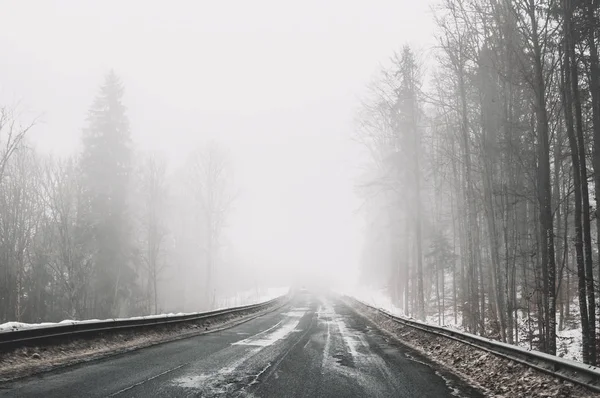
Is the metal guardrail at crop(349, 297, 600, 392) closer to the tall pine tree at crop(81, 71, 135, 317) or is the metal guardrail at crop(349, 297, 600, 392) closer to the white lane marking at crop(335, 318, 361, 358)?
the white lane marking at crop(335, 318, 361, 358)

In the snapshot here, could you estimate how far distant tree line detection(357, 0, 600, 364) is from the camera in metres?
12.3

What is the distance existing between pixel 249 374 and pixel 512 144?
1286cm

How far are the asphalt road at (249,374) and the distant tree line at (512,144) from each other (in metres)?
5.83

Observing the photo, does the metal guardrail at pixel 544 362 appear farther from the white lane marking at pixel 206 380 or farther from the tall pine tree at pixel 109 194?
the tall pine tree at pixel 109 194

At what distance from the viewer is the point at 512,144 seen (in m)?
15.3

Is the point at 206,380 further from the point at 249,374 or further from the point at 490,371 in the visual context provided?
the point at 490,371

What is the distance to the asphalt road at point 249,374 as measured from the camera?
233 inches

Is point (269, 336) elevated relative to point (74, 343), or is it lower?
lower

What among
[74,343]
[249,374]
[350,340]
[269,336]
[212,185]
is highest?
[212,185]

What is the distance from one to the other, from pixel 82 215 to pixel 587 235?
88.8 ft

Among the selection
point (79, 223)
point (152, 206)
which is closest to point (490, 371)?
point (79, 223)

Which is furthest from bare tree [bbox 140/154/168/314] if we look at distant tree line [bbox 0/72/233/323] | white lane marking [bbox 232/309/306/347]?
white lane marking [bbox 232/309/306/347]

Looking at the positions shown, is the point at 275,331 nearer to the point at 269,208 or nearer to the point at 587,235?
the point at 587,235

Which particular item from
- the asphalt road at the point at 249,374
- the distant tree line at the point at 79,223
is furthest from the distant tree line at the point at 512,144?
the distant tree line at the point at 79,223
